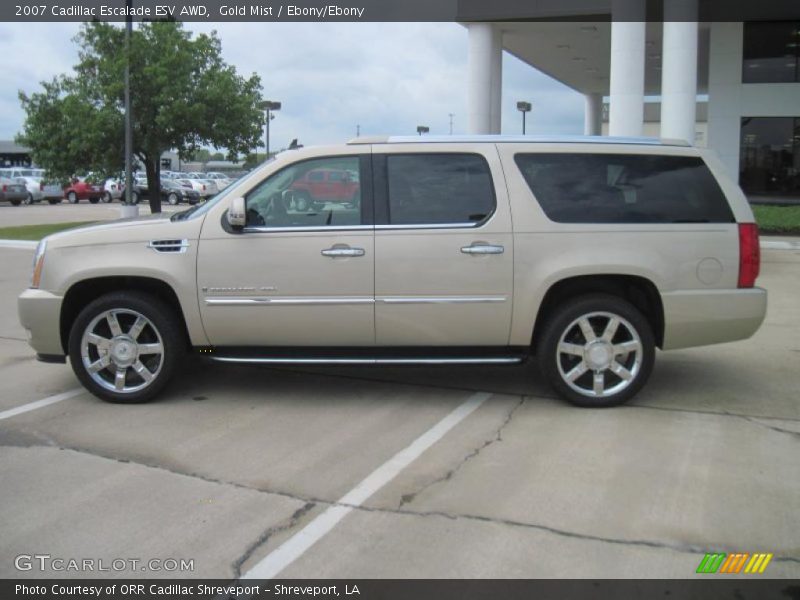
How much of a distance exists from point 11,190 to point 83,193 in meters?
3.57

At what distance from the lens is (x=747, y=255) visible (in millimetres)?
5828

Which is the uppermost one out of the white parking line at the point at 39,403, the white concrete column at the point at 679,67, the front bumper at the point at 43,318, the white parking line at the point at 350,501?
the white concrete column at the point at 679,67

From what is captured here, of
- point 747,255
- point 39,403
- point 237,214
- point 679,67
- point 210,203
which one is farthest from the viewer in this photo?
point 679,67

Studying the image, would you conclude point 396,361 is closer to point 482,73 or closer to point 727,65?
point 482,73

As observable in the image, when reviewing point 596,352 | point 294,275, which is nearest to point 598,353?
point 596,352

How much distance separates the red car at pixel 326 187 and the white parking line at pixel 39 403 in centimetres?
246

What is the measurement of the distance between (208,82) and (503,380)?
1504cm

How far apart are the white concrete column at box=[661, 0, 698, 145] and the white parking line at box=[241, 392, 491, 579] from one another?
1449cm

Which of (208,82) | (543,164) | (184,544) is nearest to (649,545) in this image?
(184,544)

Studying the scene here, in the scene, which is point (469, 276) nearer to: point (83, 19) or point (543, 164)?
point (543, 164)

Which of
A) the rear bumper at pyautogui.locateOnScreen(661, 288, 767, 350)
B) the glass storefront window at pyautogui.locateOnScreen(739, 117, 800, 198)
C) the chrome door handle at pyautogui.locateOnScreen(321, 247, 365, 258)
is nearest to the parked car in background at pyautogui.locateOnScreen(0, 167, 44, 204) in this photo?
the glass storefront window at pyautogui.locateOnScreen(739, 117, 800, 198)

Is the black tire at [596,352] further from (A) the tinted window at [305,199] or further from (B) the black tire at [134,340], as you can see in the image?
(B) the black tire at [134,340]

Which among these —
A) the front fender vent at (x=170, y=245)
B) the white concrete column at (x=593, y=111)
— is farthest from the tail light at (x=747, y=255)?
the white concrete column at (x=593, y=111)

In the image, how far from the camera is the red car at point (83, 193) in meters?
42.0
